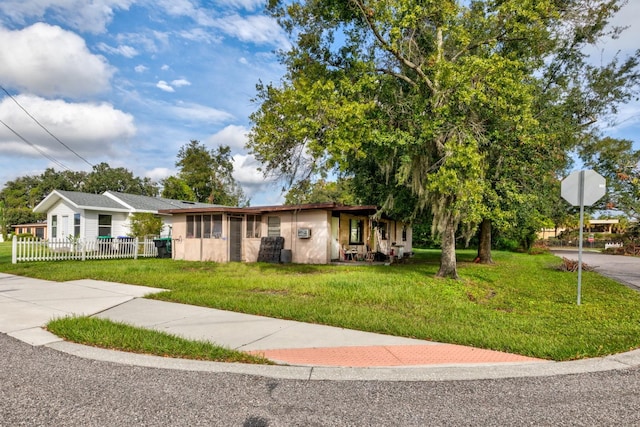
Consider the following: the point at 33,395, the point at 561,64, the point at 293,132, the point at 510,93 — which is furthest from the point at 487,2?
the point at 33,395

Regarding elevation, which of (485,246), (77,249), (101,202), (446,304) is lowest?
(446,304)

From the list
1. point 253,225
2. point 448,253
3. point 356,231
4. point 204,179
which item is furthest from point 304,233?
point 204,179

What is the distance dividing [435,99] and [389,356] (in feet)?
23.5

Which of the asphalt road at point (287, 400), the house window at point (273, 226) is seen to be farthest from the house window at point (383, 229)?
the asphalt road at point (287, 400)

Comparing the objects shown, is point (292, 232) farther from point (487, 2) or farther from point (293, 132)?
point (487, 2)

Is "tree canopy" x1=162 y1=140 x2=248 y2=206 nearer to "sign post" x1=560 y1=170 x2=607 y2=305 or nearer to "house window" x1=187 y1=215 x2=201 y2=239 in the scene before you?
"house window" x1=187 y1=215 x2=201 y2=239

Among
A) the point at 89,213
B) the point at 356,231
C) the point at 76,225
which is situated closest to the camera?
the point at 356,231

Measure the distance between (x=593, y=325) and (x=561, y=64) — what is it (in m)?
11.8

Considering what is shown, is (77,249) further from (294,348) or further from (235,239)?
(294,348)

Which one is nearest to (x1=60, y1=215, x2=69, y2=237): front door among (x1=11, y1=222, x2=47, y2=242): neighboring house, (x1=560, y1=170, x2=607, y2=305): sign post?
(x1=11, y1=222, x2=47, y2=242): neighboring house

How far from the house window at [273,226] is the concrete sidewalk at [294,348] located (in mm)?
9842

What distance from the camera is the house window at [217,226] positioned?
54.7 feet

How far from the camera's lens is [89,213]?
21.4 meters

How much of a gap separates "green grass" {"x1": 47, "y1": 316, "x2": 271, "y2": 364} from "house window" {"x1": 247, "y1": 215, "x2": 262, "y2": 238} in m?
11.8
